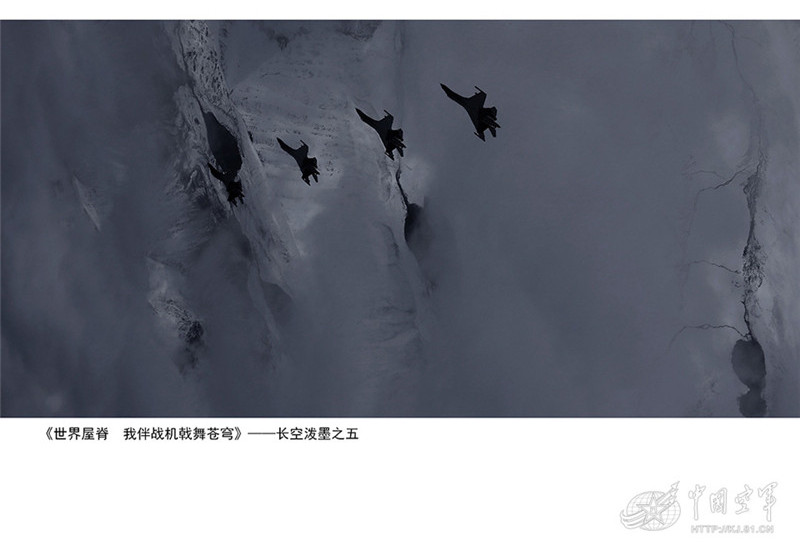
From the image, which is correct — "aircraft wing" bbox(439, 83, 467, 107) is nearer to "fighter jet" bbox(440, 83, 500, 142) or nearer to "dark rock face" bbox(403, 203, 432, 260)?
"fighter jet" bbox(440, 83, 500, 142)

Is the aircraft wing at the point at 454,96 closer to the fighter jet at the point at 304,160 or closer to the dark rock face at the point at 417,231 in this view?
the dark rock face at the point at 417,231

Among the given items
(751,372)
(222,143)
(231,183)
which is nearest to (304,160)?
(231,183)

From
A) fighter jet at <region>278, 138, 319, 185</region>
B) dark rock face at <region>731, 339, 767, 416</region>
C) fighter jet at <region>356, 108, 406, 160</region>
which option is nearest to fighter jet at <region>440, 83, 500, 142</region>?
fighter jet at <region>356, 108, 406, 160</region>

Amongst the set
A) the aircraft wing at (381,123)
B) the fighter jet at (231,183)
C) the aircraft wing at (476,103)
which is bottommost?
the fighter jet at (231,183)

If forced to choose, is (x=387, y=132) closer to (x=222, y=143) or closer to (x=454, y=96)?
(x=454, y=96)

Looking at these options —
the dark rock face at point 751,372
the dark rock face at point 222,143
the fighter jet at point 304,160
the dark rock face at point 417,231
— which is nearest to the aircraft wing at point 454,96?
the dark rock face at point 417,231

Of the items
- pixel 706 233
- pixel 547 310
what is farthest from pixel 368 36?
pixel 706 233
